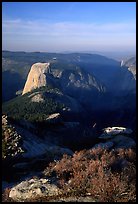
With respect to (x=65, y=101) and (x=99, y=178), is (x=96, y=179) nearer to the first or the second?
(x=99, y=178)

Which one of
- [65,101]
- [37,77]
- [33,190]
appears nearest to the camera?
[33,190]

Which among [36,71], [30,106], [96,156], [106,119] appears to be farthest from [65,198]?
[36,71]

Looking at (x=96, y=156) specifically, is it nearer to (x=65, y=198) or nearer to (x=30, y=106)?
(x=65, y=198)

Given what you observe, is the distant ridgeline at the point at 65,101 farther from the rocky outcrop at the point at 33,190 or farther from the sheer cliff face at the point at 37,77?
the rocky outcrop at the point at 33,190

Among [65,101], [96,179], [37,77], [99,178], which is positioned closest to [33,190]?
[96,179]

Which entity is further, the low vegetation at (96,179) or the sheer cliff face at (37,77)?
the sheer cliff face at (37,77)

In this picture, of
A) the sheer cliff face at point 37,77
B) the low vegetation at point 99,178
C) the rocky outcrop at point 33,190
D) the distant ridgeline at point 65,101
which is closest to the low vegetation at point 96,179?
the low vegetation at point 99,178
